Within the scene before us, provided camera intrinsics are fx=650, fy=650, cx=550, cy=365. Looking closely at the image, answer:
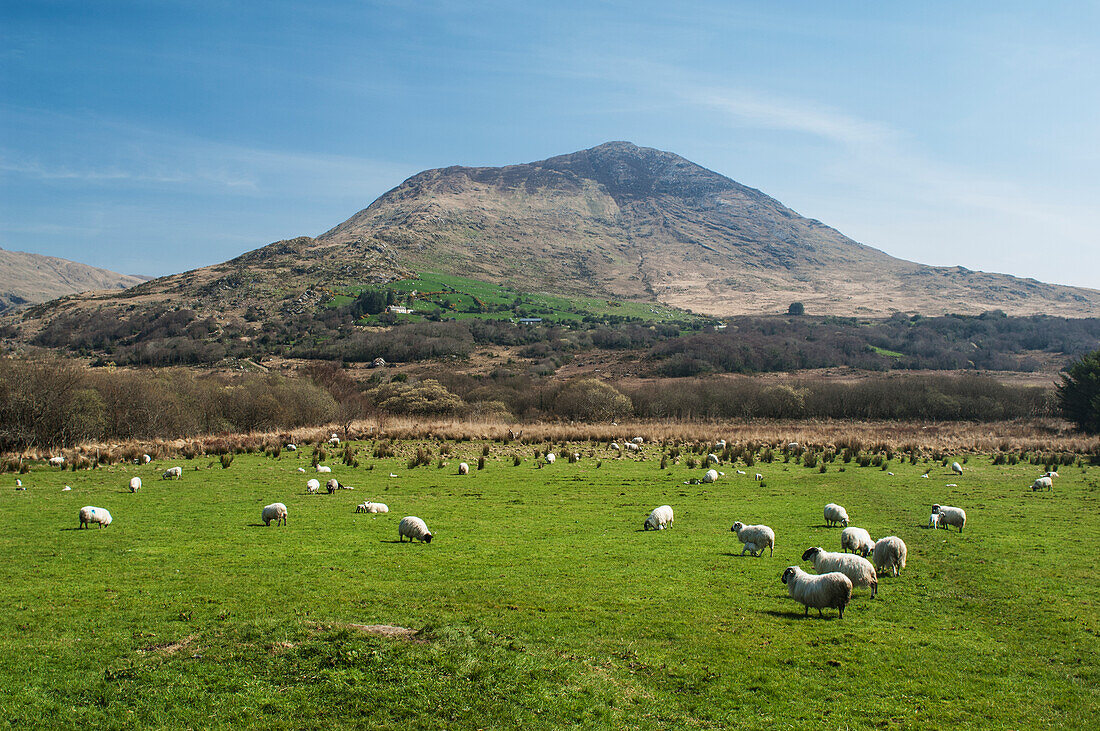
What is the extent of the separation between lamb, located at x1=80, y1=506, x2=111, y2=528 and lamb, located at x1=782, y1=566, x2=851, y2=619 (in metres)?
16.8

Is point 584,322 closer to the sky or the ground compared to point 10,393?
closer to the sky

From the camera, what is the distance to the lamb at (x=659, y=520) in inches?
718

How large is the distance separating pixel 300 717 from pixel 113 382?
150ft

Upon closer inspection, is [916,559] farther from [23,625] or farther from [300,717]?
[23,625]

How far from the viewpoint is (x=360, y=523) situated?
723 inches

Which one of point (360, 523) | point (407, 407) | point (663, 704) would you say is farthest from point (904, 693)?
point (407, 407)

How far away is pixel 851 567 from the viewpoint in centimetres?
1188

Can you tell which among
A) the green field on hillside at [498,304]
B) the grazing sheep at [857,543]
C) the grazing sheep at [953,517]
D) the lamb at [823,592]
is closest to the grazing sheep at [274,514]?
the lamb at [823,592]

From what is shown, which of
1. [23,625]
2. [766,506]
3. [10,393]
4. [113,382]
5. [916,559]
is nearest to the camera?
[23,625]

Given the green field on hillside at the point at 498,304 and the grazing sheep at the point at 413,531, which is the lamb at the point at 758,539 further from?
the green field on hillside at the point at 498,304

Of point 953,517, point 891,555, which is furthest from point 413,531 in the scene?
point 953,517

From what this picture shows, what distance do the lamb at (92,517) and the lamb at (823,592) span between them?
16798 millimetres

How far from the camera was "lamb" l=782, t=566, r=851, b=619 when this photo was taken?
10.6 m

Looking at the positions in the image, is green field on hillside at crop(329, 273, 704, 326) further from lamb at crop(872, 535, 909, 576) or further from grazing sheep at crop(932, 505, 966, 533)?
lamb at crop(872, 535, 909, 576)
